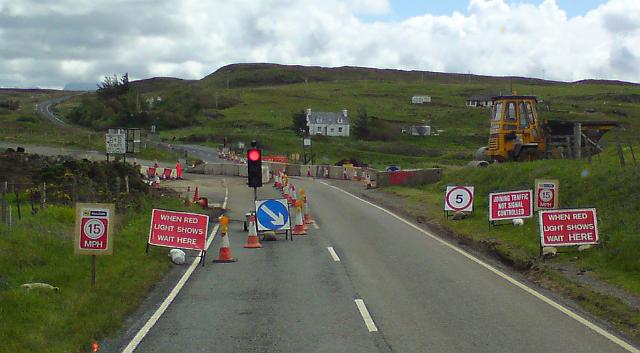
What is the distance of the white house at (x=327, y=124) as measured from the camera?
125312 mm

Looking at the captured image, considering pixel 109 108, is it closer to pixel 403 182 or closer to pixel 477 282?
pixel 403 182

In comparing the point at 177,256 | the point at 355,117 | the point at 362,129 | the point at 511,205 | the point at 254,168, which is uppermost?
the point at 355,117

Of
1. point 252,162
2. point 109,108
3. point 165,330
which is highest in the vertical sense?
point 109,108

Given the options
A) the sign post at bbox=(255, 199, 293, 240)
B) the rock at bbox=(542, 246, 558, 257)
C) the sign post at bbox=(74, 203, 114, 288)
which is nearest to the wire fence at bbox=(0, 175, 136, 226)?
the sign post at bbox=(255, 199, 293, 240)

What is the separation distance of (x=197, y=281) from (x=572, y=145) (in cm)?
2416

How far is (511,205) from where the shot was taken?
835 inches

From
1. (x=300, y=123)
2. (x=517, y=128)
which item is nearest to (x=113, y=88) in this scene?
(x=300, y=123)

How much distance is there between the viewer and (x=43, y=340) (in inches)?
381

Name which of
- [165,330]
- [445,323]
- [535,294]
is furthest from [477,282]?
[165,330]

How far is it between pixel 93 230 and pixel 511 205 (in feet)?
39.4

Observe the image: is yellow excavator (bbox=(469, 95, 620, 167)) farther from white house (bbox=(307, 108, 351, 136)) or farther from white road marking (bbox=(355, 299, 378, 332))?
white house (bbox=(307, 108, 351, 136))

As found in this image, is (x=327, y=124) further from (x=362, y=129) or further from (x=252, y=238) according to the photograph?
(x=252, y=238)

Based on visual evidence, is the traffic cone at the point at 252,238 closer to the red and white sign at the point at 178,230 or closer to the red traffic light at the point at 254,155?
the red traffic light at the point at 254,155

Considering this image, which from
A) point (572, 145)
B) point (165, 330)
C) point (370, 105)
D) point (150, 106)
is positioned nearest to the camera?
point (165, 330)
